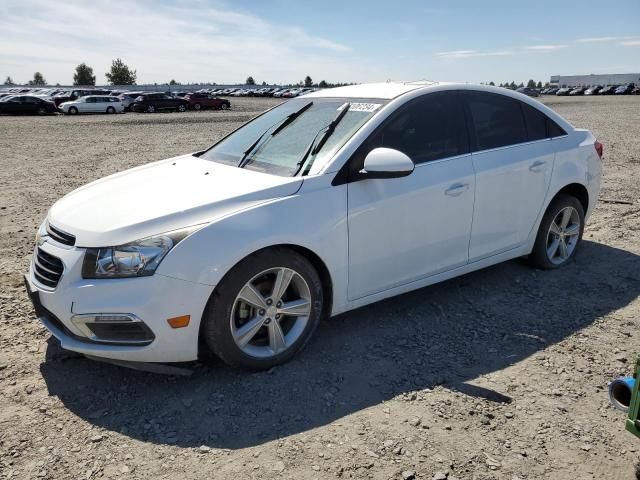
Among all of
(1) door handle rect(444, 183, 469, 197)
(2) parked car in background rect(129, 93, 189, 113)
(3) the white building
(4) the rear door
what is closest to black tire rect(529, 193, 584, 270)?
(4) the rear door

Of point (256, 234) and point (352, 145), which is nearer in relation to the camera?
point (256, 234)

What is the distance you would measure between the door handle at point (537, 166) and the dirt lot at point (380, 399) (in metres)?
1.01

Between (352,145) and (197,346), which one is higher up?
(352,145)

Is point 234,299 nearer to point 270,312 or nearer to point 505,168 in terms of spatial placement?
point 270,312

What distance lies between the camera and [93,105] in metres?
36.1

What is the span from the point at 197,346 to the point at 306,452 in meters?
0.92

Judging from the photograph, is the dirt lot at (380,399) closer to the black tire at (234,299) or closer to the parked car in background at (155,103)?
the black tire at (234,299)

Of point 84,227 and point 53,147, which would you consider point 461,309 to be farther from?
point 53,147

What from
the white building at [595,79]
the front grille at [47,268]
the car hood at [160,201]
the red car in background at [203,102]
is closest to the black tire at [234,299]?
the car hood at [160,201]

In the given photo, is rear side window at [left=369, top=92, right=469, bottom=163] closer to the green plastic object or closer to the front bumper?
the front bumper

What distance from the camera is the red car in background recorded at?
41.3 m

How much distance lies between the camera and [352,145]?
3744 mm

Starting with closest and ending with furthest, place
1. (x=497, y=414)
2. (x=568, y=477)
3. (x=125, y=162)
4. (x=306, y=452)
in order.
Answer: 1. (x=568, y=477)
2. (x=306, y=452)
3. (x=497, y=414)
4. (x=125, y=162)

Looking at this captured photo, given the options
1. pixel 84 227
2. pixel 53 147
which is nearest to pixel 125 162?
pixel 53 147
